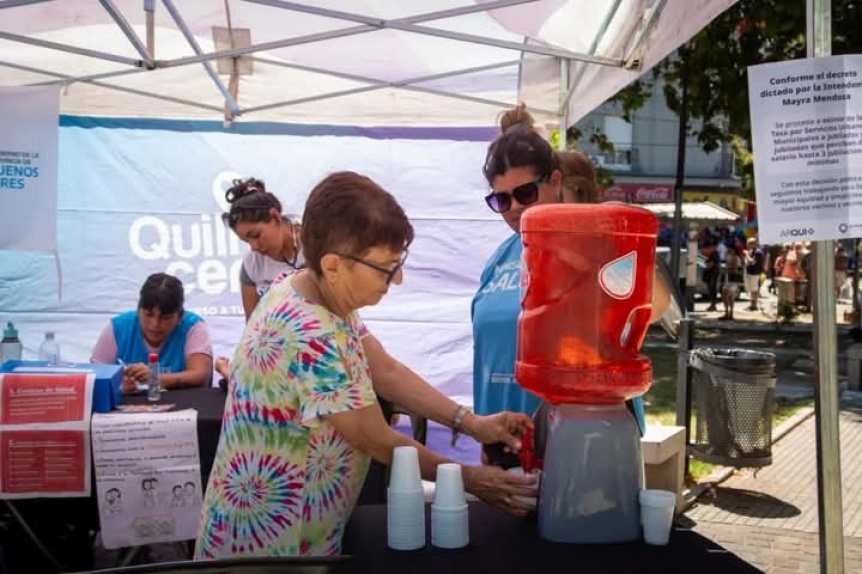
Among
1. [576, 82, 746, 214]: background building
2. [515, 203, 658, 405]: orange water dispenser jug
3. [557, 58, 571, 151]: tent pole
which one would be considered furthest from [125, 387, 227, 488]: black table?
[576, 82, 746, 214]: background building

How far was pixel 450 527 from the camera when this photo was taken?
5.70 feet

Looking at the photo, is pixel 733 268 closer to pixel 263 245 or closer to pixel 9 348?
pixel 263 245

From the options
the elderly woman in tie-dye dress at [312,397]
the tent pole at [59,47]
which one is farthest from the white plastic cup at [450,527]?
the tent pole at [59,47]

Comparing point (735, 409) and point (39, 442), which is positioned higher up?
point (39, 442)

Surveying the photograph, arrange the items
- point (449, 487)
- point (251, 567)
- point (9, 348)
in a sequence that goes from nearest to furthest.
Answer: point (251, 567), point (449, 487), point (9, 348)

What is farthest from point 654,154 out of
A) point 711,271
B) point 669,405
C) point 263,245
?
point 263,245

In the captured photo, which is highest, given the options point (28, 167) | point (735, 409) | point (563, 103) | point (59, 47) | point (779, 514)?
point (59, 47)

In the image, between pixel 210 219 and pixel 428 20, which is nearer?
pixel 428 20

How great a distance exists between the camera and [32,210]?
16.6 ft

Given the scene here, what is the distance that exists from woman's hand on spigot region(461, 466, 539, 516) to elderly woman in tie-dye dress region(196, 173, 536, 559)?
0.18 metres

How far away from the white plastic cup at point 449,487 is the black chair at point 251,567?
0.45 meters

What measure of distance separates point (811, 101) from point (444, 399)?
1.09 m

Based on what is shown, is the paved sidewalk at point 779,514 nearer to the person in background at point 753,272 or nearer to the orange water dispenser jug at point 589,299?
the orange water dispenser jug at point 589,299

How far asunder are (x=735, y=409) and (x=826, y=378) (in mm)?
3644
